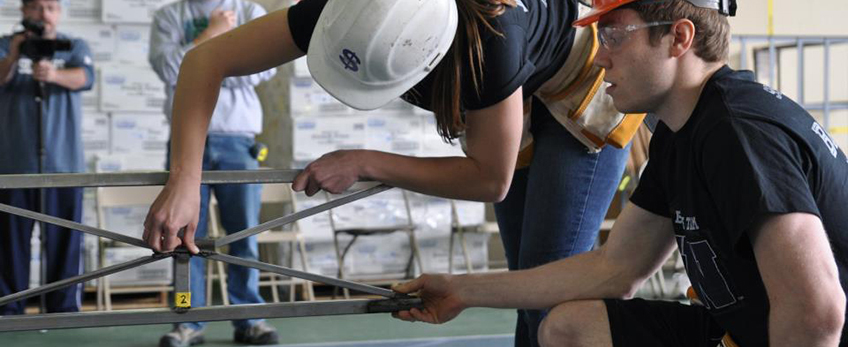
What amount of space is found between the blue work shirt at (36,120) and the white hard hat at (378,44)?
12.9ft

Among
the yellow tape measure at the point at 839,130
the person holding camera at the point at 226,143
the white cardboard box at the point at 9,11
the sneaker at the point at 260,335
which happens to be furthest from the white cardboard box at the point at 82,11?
the yellow tape measure at the point at 839,130

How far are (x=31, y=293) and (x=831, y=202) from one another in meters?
1.63

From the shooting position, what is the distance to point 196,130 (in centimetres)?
216

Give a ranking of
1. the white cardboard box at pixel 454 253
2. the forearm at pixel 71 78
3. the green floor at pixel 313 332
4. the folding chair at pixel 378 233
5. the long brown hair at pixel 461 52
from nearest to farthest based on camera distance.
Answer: the long brown hair at pixel 461 52 < the green floor at pixel 313 332 < the forearm at pixel 71 78 < the folding chair at pixel 378 233 < the white cardboard box at pixel 454 253

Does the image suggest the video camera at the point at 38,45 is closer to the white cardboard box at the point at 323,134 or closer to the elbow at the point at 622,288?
the white cardboard box at the point at 323,134

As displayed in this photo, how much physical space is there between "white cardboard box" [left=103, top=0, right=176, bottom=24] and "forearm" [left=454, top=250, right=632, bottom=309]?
16.8 feet

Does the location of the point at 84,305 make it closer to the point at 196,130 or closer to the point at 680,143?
the point at 196,130

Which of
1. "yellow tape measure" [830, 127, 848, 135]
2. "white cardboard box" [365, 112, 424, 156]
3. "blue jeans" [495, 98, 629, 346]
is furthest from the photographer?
"yellow tape measure" [830, 127, 848, 135]

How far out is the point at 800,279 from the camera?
1666mm

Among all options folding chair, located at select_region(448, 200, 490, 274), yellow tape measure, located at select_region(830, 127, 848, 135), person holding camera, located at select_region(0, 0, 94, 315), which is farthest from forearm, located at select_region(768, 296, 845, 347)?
yellow tape measure, located at select_region(830, 127, 848, 135)

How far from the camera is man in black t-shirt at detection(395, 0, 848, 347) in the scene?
1.69 m

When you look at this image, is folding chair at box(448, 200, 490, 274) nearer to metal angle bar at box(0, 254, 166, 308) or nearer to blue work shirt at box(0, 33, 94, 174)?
blue work shirt at box(0, 33, 94, 174)

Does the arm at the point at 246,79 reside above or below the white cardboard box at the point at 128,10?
below

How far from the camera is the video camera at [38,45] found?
548 centimetres
